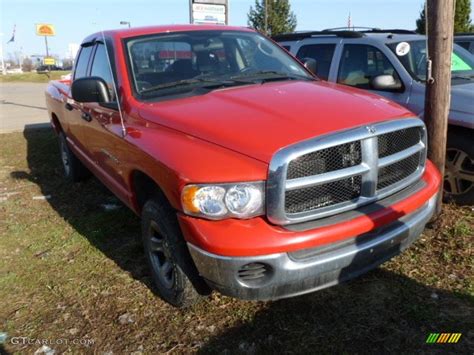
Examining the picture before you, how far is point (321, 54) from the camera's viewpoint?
19.9 ft

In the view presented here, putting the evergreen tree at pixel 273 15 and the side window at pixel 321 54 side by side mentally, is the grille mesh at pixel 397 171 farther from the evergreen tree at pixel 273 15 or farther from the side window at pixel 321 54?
the evergreen tree at pixel 273 15

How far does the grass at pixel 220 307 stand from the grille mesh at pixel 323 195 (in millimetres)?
825

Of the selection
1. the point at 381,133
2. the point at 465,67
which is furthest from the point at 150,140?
the point at 465,67

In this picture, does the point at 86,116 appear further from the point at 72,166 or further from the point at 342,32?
the point at 342,32

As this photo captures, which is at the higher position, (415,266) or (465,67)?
(465,67)

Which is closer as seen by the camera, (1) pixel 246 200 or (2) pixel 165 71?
(1) pixel 246 200

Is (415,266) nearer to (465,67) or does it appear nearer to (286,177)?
(286,177)

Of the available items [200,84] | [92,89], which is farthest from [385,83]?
[92,89]

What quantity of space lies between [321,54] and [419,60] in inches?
54.7

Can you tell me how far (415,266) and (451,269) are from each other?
0.84 ft

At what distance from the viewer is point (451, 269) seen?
342 cm

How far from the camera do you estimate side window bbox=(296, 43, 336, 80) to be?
5898 mm

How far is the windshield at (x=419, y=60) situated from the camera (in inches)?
192

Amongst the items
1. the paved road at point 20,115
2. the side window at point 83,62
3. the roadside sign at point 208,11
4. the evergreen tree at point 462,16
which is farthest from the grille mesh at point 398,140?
the evergreen tree at point 462,16
